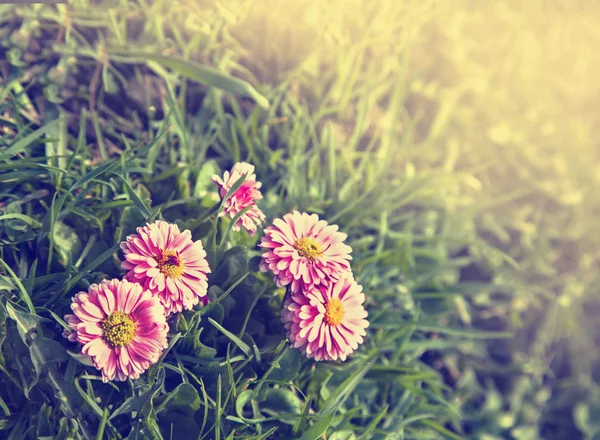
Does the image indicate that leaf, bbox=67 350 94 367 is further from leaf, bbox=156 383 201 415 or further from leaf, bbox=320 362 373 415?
leaf, bbox=320 362 373 415

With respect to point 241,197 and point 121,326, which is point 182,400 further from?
point 241,197

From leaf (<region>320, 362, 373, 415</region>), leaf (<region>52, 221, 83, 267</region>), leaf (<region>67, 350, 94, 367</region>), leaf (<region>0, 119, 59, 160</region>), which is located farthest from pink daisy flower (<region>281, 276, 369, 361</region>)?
leaf (<region>0, 119, 59, 160</region>)

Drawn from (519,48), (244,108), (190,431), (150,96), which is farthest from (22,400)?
(519,48)

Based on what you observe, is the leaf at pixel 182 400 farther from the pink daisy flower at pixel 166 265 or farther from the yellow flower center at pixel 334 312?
the yellow flower center at pixel 334 312

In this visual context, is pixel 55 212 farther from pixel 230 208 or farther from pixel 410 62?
pixel 410 62

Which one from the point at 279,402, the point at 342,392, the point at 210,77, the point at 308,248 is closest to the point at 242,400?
the point at 279,402

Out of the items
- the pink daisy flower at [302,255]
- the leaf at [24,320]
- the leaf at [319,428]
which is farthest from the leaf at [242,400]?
the leaf at [24,320]

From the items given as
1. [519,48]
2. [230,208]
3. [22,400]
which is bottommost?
[22,400]
